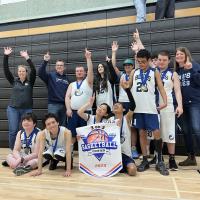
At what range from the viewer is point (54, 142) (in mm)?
3381

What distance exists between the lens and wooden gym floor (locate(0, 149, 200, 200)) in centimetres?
237

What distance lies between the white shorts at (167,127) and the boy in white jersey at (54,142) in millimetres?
1167

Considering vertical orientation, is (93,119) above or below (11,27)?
below

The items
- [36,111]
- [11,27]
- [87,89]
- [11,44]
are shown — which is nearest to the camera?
[87,89]

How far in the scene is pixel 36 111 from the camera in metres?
5.62

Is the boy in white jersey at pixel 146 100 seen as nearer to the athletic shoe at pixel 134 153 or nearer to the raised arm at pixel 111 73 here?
the athletic shoe at pixel 134 153

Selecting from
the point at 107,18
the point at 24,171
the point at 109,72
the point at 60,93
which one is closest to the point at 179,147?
the point at 109,72

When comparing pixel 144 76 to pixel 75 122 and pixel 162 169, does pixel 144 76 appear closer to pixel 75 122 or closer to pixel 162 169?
pixel 162 169

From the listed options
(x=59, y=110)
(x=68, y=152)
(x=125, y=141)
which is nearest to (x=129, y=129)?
(x=125, y=141)

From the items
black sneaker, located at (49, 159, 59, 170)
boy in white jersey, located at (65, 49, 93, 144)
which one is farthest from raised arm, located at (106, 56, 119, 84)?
black sneaker, located at (49, 159, 59, 170)

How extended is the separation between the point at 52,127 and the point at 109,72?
165 cm

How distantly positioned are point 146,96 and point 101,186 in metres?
1.22

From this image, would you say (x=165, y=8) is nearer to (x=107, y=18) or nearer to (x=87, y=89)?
(x=107, y=18)

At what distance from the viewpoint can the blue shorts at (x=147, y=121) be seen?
3.30 meters
